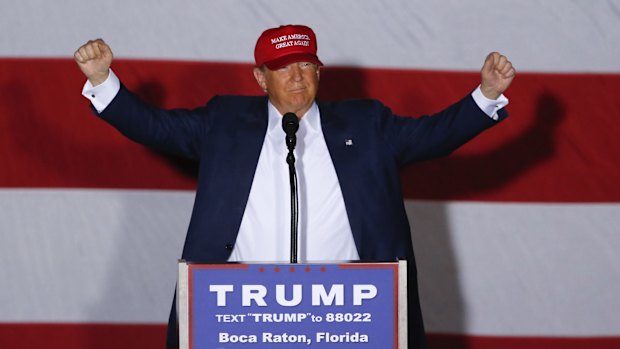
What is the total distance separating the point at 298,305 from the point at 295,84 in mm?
534

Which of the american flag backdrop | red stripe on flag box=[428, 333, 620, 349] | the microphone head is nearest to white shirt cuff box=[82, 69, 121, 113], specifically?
the microphone head

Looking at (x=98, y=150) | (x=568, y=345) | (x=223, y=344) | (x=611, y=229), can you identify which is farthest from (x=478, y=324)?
(x=223, y=344)

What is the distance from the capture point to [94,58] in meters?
1.69

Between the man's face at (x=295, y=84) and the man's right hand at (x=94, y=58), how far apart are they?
1.00 feet

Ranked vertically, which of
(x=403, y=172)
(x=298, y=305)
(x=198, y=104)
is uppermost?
(x=198, y=104)

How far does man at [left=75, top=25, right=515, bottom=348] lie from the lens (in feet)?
5.83

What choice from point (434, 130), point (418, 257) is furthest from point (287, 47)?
point (418, 257)

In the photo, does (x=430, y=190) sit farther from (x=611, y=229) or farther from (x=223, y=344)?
(x=223, y=344)

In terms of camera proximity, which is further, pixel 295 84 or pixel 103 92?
pixel 295 84

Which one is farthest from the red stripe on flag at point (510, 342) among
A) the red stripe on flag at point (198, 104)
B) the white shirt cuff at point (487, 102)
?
the white shirt cuff at point (487, 102)

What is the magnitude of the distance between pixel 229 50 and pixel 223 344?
1044 mm

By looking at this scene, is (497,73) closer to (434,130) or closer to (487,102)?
(487,102)

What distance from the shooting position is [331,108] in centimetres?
190

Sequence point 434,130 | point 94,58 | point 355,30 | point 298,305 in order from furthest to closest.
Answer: point 355,30, point 434,130, point 94,58, point 298,305
